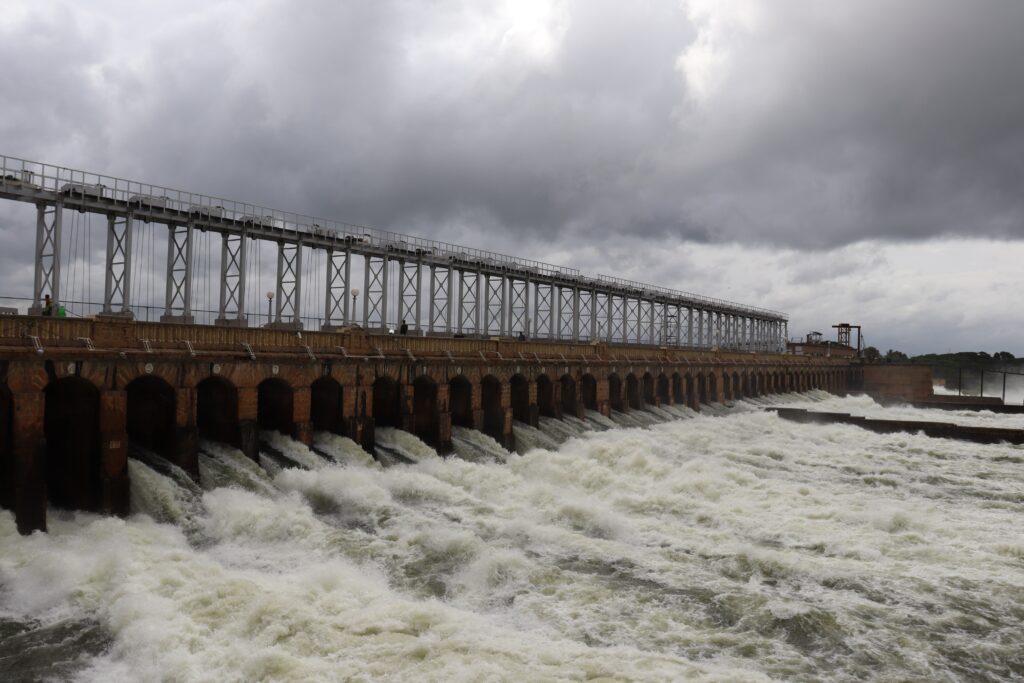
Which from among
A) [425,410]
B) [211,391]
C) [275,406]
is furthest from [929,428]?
[211,391]

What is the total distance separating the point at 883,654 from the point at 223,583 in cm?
1305

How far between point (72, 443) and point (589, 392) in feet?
108

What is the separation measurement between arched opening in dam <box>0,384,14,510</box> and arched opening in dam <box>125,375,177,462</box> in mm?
4836

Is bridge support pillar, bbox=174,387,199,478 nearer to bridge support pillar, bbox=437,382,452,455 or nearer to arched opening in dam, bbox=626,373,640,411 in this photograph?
bridge support pillar, bbox=437,382,452,455

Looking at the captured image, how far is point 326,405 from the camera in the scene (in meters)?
30.5

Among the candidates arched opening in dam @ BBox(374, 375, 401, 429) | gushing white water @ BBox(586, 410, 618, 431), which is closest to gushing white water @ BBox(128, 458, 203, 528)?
arched opening in dam @ BBox(374, 375, 401, 429)

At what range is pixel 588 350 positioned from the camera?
1907 inches

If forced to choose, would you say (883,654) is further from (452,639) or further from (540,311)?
(540,311)

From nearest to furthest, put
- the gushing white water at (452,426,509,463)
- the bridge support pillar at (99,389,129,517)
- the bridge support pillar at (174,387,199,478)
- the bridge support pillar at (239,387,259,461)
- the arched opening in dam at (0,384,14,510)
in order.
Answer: the arched opening in dam at (0,384,14,510) < the bridge support pillar at (99,389,129,517) < the bridge support pillar at (174,387,199,478) < the bridge support pillar at (239,387,259,461) < the gushing white water at (452,426,509,463)

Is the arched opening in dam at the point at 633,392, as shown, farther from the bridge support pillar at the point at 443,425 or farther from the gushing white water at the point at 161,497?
the gushing white water at the point at 161,497

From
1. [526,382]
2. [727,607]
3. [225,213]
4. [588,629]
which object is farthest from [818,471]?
[225,213]

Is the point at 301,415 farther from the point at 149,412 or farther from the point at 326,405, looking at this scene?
the point at 149,412

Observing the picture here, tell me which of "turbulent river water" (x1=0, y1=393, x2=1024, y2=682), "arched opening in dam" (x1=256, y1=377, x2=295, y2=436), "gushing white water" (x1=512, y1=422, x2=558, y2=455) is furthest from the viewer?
"gushing white water" (x1=512, y1=422, x2=558, y2=455)

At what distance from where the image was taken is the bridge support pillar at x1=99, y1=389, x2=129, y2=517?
1988cm
